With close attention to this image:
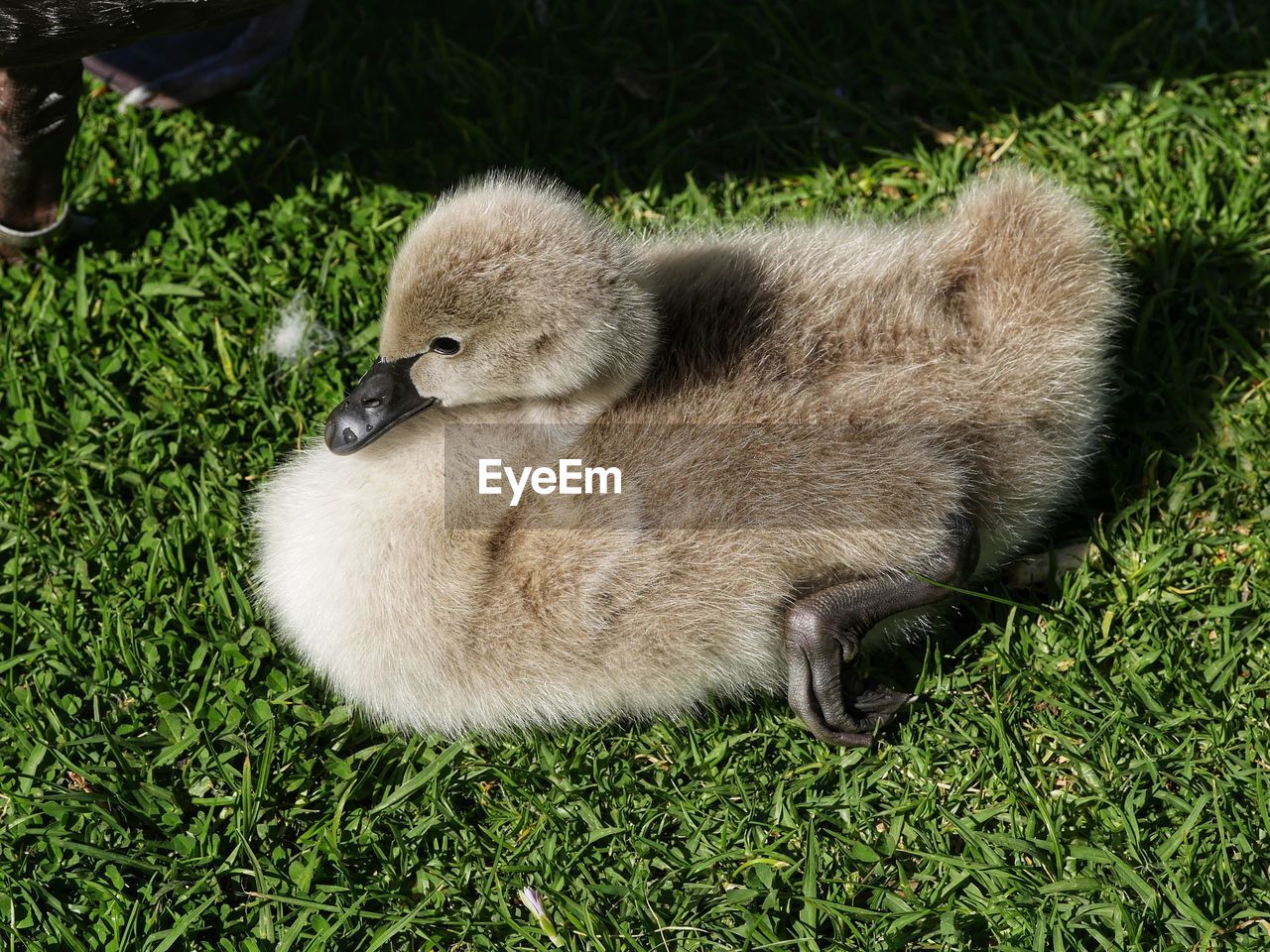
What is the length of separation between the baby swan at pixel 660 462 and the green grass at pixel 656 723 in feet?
0.66

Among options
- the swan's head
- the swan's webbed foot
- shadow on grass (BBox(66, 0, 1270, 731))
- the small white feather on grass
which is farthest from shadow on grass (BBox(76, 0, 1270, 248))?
the swan's webbed foot

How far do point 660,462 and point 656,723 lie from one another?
1.93 feet

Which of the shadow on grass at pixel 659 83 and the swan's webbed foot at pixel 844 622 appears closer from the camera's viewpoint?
the swan's webbed foot at pixel 844 622

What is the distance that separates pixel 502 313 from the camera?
94.8 inches

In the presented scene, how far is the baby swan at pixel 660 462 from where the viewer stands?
248cm

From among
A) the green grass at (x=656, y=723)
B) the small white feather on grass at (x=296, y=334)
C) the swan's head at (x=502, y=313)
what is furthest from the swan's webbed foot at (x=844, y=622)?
the small white feather on grass at (x=296, y=334)

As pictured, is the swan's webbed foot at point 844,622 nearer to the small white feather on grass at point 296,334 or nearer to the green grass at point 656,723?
the green grass at point 656,723

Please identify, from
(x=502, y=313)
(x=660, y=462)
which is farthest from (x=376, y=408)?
(x=660, y=462)

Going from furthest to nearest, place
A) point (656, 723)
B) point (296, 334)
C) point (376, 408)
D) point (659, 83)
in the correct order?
1. point (659, 83)
2. point (296, 334)
3. point (656, 723)
4. point (376, 408)

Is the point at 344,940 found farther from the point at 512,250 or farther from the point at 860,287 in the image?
the point at 860,287

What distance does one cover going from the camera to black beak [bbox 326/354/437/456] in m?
2.54

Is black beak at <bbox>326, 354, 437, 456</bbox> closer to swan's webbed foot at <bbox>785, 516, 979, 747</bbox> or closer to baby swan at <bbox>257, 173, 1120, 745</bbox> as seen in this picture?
baby swan at <bbox>257, 173, 1120, 745</bbox>

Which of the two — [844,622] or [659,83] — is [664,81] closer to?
[659,83]

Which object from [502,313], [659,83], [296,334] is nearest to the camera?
[502,313]
